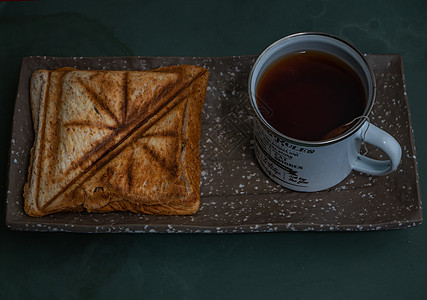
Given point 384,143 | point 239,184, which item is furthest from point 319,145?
point 239,184

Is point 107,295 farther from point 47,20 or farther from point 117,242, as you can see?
point 47,20

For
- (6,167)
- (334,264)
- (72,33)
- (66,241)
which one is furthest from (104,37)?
(334,264)

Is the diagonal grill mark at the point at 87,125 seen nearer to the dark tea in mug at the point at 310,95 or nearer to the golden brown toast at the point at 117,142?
the golden brown toast at the point at 117,142

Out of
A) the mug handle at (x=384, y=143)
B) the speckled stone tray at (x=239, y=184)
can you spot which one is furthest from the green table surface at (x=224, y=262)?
the mug handle at (x=384, y=143)

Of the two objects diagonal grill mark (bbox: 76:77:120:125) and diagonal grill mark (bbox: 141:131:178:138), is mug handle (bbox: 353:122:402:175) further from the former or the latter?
diagonal grill mark (bbox: 76:77:120:125)

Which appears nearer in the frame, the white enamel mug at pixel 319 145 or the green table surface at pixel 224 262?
the white enamel mug at pixel 319 145

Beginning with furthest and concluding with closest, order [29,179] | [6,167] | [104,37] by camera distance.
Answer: [104,37], [6,167], [29,179]
